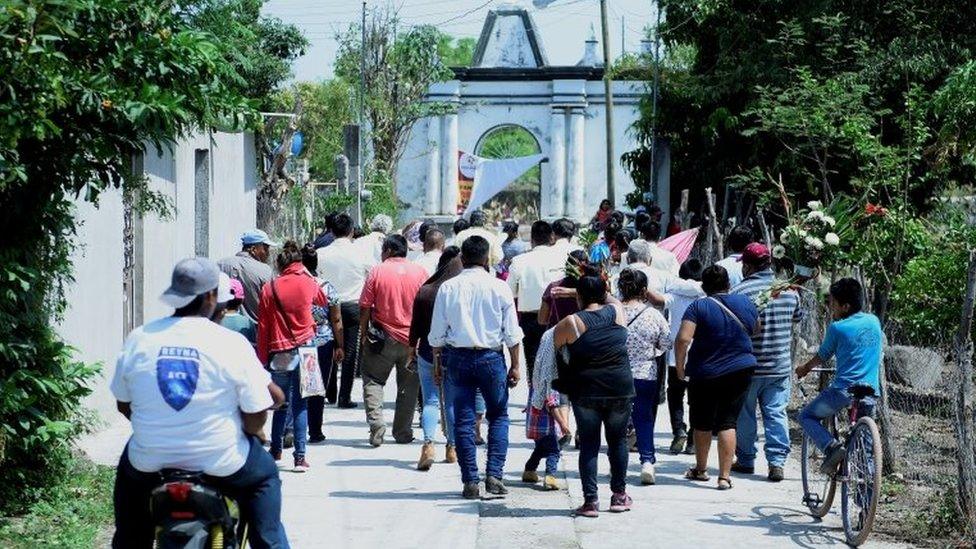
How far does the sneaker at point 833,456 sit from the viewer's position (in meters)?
9.22

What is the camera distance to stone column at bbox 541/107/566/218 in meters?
52.2

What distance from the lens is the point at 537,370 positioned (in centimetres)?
1005

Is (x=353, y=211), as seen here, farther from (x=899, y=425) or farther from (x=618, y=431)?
(x=618, y=431)

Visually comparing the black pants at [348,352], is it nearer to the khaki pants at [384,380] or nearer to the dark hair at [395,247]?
the khaki pants at [384,380]

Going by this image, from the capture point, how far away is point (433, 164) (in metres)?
51.7

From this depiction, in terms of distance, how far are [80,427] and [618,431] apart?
3.39 metres

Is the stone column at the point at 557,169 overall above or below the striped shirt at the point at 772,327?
above

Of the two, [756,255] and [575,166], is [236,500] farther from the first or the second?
[575,166]

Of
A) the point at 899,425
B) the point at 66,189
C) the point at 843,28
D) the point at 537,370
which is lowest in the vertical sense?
the point at 899,425

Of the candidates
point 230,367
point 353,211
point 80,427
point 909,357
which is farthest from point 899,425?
point 353,211

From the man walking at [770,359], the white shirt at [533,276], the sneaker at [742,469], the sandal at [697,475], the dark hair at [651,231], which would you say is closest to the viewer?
the sandal at [697,475]

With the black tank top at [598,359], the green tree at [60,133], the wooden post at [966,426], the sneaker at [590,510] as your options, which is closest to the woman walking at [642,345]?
the sneaker at [590,510]

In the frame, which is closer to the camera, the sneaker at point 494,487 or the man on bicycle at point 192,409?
the man on bicycle at point 192,409

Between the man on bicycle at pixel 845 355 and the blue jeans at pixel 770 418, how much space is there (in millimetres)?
1762
